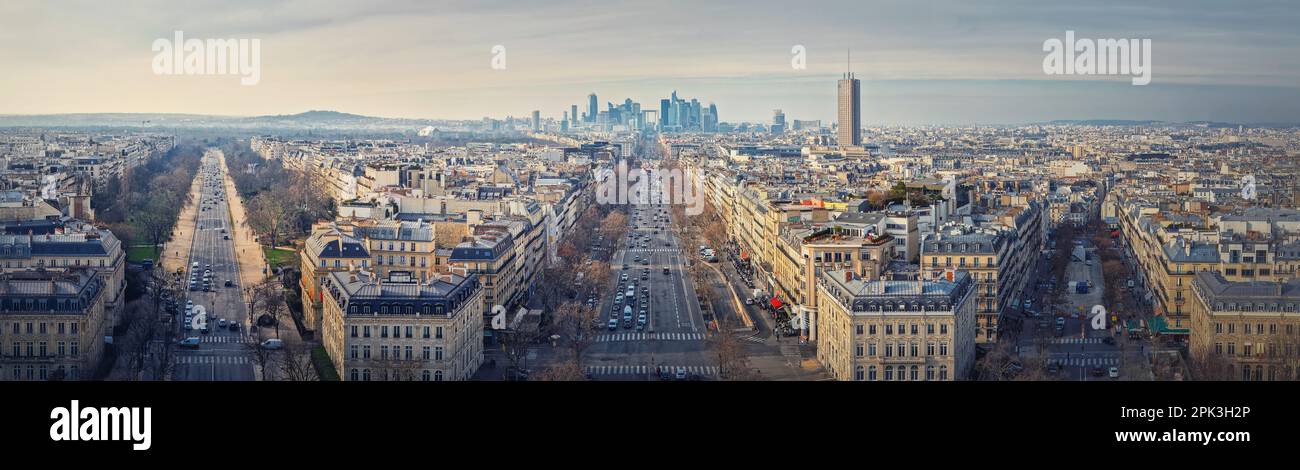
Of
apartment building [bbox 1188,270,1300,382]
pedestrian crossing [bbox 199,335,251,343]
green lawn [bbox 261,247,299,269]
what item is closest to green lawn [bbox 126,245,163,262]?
green lawn [bbox 261,247,299,269]

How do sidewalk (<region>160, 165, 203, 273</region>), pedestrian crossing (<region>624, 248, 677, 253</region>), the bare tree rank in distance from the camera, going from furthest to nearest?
1. pedestrian crossing (<region>624, 248, 677, 253</region>)
2. sidewalk (<region>160, 165, 203, 273</region>)
3. the bare tree

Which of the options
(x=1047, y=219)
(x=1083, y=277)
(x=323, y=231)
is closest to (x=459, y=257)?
(x=323, y=231)

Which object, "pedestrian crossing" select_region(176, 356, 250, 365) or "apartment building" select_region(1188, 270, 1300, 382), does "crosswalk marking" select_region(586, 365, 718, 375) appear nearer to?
"pedestrian crossing" select_region(176, 356, 250, 365)

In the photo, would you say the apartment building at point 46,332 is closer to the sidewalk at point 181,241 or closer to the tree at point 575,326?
the tree at point 575,326

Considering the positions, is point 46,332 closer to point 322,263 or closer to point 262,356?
point 262,356

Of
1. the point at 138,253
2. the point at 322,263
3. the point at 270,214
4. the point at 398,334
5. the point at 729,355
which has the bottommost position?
the point at 729,355

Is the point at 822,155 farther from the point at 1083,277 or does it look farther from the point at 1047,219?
the point at 1083,277

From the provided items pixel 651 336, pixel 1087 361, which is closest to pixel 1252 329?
pixel 1087 361
